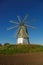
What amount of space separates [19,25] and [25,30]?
2.43m

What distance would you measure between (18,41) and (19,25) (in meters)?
4.82

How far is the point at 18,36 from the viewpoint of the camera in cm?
6512

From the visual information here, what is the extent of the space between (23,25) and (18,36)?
11.8 ft

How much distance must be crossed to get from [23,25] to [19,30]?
1911mm

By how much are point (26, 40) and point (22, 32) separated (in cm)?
265

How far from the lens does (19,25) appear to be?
6538cm

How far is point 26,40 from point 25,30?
9.75ft

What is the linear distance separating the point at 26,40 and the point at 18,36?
2.70 m

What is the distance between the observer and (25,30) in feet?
212

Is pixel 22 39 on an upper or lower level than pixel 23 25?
lower

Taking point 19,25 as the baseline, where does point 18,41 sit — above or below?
below

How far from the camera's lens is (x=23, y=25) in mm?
65188

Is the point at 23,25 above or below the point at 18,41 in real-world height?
above

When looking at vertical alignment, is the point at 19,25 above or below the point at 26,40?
above
